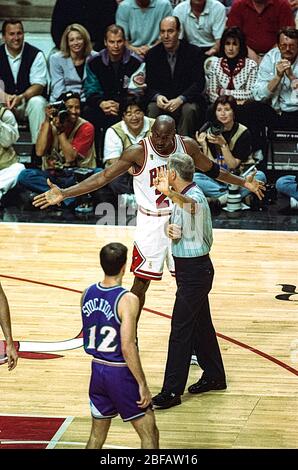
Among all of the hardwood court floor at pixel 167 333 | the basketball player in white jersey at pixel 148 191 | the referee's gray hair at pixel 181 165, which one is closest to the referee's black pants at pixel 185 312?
the hardwood court floor at pixel 167 333

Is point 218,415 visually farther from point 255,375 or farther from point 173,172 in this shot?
point 173,172

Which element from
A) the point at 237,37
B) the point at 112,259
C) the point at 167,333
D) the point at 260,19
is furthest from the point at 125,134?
the point at 112,259

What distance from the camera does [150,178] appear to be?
30.4 feet

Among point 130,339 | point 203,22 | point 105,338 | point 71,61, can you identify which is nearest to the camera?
point 130,339

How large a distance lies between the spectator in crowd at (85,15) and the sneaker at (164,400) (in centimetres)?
876

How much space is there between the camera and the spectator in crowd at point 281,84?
1491 cm

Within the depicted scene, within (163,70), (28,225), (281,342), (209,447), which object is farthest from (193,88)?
(209,447)

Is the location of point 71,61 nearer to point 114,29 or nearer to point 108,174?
point 114,29

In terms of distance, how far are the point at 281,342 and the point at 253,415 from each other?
1.72 m

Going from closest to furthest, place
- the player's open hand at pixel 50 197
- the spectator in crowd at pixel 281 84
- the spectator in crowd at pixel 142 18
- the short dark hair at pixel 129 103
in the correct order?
the player's open hand at pixel 50 197
the short dark hair at pixel 129 103
the spectator in crowd at pixel 281 84
the spectator in crowd at pixel 142 18

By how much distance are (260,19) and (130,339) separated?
391 inches

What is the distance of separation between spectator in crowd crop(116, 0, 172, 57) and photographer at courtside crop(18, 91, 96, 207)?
179 centimetres

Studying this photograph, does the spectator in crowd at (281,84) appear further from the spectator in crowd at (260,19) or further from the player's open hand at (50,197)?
the player's open hand at (50,197)

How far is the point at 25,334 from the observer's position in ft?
33.0
